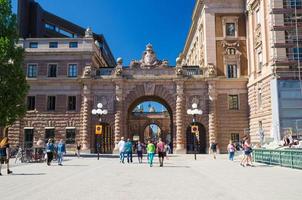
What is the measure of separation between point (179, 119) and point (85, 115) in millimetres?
10573

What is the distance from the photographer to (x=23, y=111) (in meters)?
30.4

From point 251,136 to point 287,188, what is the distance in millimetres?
28725

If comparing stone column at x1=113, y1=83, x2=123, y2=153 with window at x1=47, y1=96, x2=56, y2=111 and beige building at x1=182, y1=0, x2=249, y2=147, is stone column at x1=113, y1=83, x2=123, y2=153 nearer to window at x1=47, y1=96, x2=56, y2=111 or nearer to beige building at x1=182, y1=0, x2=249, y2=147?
window at x1=47, y1=96, x2=56, y2=111

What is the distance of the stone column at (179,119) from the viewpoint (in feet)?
134

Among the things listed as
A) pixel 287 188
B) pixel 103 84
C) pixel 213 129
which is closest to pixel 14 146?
pixel 103 84

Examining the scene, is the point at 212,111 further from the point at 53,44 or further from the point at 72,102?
the point at 53,44

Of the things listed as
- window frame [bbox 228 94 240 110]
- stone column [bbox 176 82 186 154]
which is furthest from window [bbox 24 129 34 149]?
window frame [bbox 228 94 240 110]

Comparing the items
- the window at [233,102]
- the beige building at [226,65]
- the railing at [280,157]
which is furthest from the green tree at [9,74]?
the window at [233,102]

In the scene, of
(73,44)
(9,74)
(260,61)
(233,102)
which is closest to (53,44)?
(73,44)

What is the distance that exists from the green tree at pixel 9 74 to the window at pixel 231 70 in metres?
22.7

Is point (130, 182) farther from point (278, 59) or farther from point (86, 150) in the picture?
point (86, 150)

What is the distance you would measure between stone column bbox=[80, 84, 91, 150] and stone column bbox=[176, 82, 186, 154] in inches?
393

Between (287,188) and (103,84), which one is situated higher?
(103,84)

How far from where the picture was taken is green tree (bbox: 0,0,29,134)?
2908 centimetres
